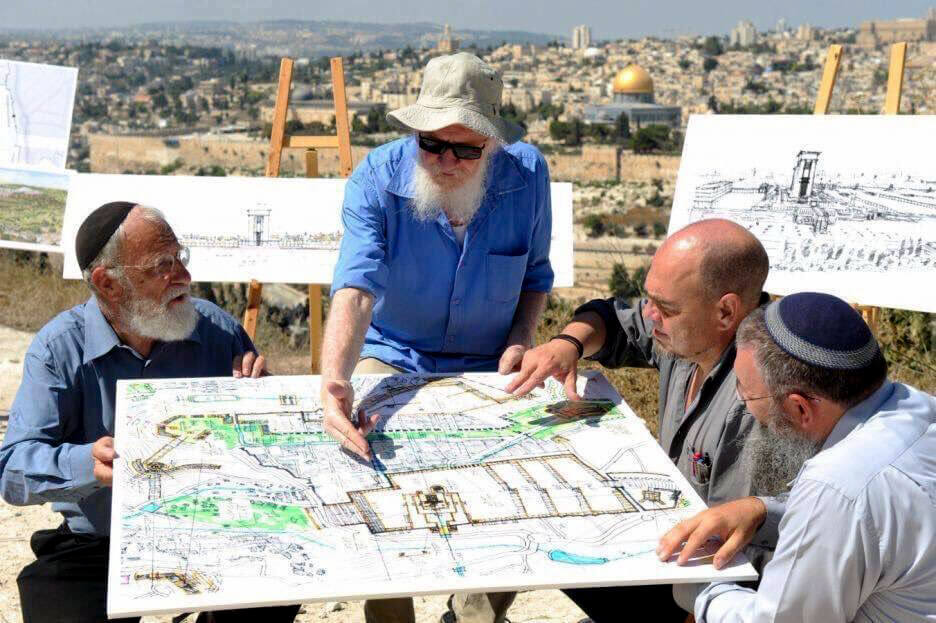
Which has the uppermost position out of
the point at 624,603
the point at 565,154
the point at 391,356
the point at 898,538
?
the point at 898,538

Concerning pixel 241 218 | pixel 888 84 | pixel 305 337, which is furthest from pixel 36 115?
pixel 888 84

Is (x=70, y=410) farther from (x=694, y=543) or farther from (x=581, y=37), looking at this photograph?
(x=581, y=37)

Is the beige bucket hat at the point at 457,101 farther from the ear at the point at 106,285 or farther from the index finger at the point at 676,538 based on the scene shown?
the index finger at the point at 676,538

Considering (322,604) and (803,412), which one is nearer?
(803,412)

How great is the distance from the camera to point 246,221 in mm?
4969

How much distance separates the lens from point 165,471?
212 cm

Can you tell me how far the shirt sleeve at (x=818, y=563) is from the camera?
165cm

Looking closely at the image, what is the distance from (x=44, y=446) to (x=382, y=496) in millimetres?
877

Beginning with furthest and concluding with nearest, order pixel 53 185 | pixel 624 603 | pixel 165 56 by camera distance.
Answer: pixel 165 56, pixel 53 185, pixel 624 603

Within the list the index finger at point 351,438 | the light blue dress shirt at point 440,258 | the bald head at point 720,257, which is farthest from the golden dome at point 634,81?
the index finger at point 351,438

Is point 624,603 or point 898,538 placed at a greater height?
point 898,538

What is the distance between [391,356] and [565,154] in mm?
60609

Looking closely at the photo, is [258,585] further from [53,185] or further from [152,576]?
[53,185]

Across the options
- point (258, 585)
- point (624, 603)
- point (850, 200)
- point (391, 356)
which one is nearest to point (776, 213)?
point (850, 200)
